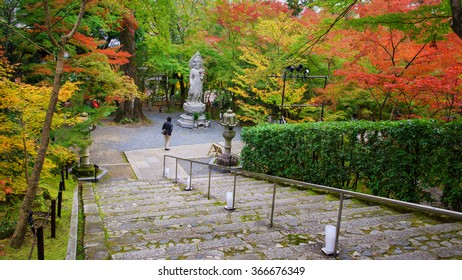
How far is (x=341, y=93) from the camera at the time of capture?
13.6 metres

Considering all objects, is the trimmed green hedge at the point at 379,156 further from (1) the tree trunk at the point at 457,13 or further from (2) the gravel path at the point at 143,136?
(2) the gravel path at the point at 143,136

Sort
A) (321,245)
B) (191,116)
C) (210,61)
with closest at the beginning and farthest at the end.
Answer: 1. (321,245)
2. (191,116)
3. (210,61)

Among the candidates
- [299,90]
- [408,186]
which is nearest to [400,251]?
[408,186]

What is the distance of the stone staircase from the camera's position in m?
3.96

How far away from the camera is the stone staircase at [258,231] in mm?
3963

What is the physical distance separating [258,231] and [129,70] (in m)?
18.1

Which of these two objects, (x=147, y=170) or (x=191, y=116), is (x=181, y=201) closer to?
(x=147, y=170)

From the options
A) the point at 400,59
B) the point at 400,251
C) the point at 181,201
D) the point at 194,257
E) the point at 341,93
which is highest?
the point at 400,59

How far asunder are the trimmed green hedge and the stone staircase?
79 cm

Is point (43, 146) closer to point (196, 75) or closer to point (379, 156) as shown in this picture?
point (379, 156)

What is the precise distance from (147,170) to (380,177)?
8689mm

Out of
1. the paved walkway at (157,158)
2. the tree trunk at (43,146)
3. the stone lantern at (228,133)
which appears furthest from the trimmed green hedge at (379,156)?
the tree trunk at (43,146)

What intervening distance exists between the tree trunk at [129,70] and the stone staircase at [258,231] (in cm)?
1466

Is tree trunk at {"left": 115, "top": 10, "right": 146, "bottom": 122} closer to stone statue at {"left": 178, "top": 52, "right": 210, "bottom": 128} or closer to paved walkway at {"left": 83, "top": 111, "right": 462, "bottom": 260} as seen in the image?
stone statue at {"left": 178, "top": 52, "right": 210, "bottom": 128}
